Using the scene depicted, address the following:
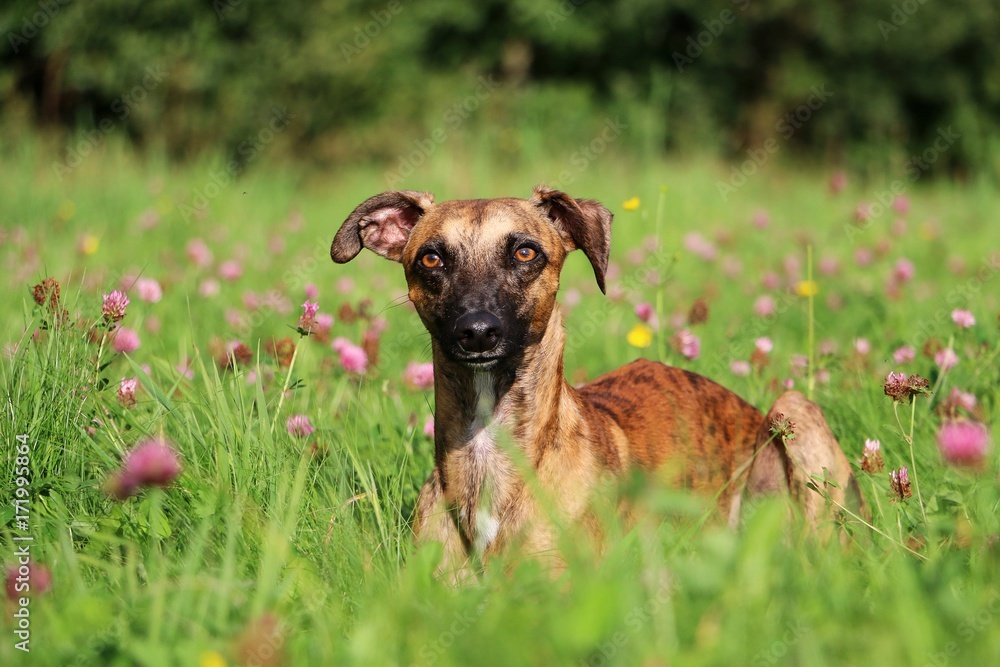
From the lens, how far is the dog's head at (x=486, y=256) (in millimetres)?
3234

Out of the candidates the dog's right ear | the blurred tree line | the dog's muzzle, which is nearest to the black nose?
the dog's muzzle

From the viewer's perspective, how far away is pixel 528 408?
3391 millimetres

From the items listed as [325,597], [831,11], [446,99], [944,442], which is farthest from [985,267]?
[831,11]

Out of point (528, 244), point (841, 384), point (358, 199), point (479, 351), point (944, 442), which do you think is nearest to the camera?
point (944, 442)

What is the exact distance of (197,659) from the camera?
2.02 meters

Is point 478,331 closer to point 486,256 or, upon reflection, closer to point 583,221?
point 486,256

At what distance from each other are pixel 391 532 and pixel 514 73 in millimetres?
16059

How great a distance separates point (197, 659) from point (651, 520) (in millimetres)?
1618

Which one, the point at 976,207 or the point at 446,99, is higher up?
the point at 446,99

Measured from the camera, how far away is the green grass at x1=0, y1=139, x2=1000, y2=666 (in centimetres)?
201

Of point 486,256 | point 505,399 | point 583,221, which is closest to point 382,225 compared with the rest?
point 486,256

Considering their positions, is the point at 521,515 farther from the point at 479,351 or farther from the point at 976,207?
the point at 976,207

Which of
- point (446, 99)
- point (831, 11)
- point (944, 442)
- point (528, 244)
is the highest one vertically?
point (831, 11)

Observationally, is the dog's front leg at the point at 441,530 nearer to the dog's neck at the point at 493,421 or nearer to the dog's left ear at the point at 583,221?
the dog's neck at the point at 493,421
